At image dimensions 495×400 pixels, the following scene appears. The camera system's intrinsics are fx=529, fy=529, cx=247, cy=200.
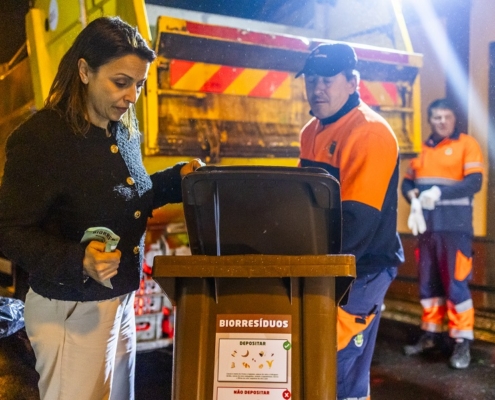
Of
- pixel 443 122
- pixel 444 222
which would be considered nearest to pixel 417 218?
pixel 444 222

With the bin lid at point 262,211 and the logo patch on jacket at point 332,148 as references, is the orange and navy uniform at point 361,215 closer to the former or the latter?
the logo patch on jacket at point 332,148

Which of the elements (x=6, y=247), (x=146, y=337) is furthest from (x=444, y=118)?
(x=6, y=247)

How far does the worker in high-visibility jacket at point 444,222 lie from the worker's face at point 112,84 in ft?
9.12

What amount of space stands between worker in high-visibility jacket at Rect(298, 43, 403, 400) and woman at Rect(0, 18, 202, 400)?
0.80m

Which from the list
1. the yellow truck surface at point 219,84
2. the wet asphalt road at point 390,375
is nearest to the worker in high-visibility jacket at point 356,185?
the yellow truck surface at point 219,84

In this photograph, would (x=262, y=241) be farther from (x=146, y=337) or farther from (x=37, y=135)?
(x=146, y=337)

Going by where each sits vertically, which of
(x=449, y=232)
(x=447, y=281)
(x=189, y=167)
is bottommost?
(x=447, y=281)

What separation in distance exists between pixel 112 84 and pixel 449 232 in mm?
2944

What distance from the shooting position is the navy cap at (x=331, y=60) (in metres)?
2.26

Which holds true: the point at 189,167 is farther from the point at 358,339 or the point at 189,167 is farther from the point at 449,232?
the point at 449,232

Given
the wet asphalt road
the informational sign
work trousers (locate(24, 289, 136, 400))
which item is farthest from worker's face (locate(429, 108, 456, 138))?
work trousers (locate(24, 289, 136, 400))

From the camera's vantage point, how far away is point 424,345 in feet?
12.6

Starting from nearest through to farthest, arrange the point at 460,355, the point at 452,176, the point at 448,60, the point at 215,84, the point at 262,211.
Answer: the point at 262,211 < the point at 215,84 < the point at 460,355 < the point at 452,176 < the point at 448,60

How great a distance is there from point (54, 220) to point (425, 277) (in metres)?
3.06
